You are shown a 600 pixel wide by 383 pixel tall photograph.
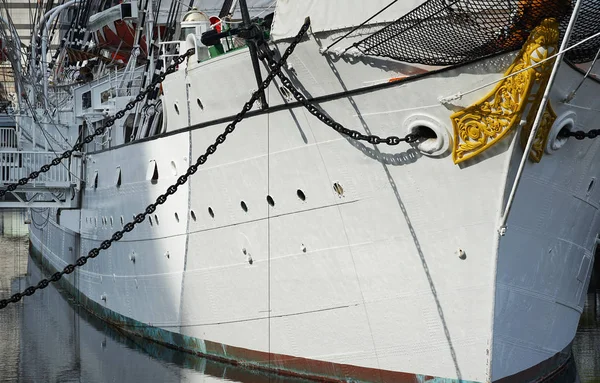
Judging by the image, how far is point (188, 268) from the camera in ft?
45.3

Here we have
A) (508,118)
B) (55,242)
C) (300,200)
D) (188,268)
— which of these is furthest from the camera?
(55,242)

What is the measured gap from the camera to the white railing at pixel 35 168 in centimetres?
1765

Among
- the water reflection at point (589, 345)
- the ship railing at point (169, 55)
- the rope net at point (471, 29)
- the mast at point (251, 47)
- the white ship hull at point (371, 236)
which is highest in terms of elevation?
the ship railing at point (169, 55)

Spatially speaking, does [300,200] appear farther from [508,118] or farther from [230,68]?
[508,118]

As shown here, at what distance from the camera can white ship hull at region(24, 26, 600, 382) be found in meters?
10.7

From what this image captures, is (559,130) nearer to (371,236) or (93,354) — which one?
(371,236)

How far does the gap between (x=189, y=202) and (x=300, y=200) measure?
7.39 feet

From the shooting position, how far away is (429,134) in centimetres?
1070

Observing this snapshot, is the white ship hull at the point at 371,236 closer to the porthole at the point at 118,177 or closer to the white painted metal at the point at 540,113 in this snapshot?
the white painted metal at the point at 540,113

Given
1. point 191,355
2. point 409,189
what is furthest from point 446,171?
point 191,355

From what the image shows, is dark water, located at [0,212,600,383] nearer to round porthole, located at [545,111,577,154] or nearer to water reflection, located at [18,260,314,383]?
water reflection, located at [18,260,314,383]

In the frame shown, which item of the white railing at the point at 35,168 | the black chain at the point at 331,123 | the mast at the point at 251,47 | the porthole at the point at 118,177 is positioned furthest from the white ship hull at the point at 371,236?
the white railing at the point at 35,168

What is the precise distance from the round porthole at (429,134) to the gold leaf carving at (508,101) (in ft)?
0.45

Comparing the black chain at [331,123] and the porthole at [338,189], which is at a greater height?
the black chain at [331,123]
